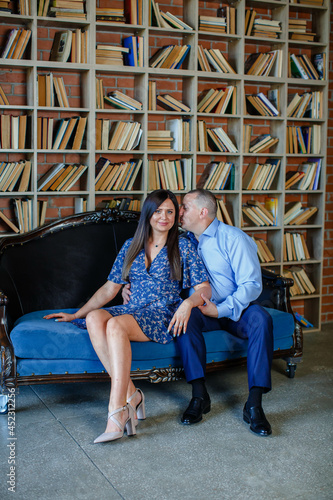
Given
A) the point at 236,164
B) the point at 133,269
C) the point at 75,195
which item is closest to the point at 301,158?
the point at 236,164

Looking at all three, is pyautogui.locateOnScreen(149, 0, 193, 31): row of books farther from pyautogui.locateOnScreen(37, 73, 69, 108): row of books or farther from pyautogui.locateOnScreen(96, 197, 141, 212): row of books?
pyautogui.locateOnScreen(96, 197, 141, 212): row of books

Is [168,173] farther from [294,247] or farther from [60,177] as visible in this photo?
[294,247]

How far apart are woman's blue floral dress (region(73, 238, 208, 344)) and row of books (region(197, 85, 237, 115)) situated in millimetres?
1587

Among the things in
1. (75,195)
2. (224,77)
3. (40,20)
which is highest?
(40,20)

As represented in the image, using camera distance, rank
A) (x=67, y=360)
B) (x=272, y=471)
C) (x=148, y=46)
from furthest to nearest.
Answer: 1. (x=148, y=46)
2. (x=67, y=360)
3. (x=272, y=471)

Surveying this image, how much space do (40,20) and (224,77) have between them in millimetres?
1448

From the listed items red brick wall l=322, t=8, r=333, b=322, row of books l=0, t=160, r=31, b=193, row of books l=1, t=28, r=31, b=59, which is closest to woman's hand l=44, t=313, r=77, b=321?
row of books l=0, t=160, r=31, b=193

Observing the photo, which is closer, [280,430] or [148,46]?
[280,430]

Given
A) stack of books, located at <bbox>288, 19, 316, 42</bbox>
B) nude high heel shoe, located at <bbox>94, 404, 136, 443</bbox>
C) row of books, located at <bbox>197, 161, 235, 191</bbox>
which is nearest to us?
nude high heel shoe, located at <bbox>94, 404, 136, 443</bbox>

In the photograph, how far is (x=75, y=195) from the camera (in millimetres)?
4504

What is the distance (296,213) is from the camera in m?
5.16

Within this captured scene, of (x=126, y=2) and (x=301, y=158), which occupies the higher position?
(x=126, y=2)

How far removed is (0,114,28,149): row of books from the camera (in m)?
4.08

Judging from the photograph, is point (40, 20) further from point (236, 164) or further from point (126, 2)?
point (236, 164)
